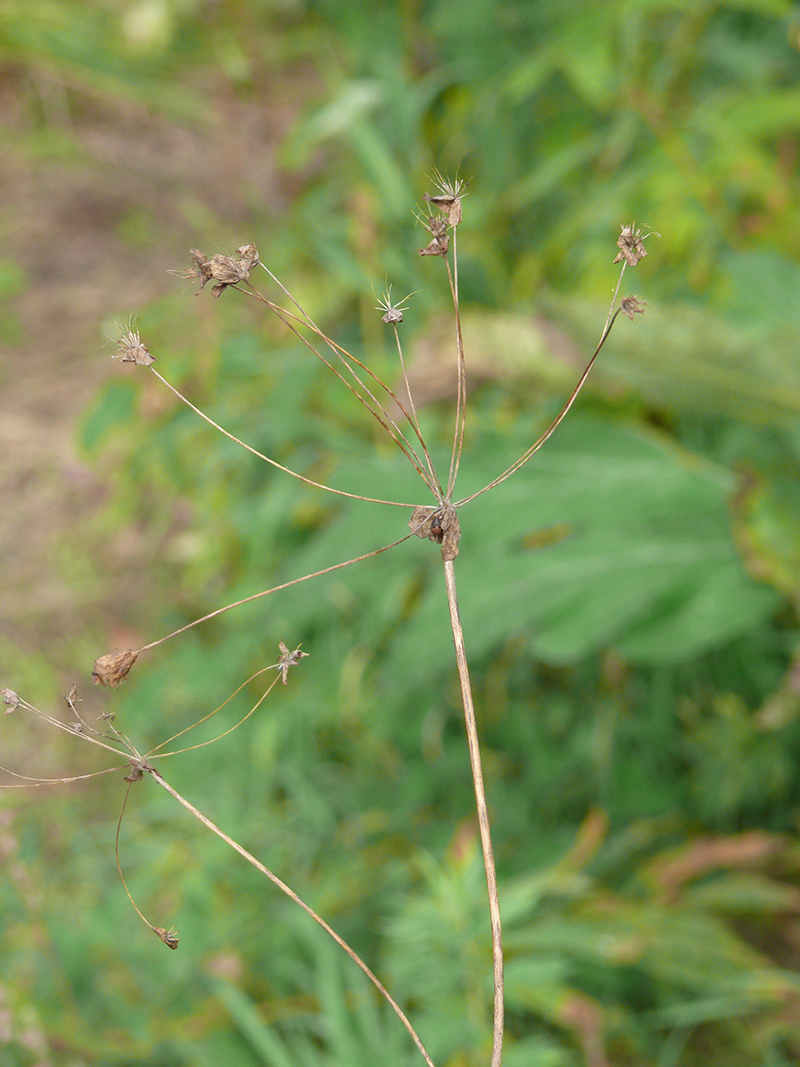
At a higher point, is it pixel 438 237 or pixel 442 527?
pixel 438 237

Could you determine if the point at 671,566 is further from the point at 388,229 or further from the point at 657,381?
the point at 388,229

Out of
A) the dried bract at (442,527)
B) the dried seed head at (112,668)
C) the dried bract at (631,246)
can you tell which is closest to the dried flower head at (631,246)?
the dried bract at (631,246)

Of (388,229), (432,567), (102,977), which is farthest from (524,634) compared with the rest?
(388,229)

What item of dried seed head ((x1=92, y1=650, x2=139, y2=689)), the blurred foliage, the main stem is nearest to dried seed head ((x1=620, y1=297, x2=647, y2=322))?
the main stem

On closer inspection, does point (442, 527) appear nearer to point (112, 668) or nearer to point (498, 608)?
point (112, 668)

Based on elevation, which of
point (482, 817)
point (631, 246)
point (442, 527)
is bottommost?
point (482, 817)

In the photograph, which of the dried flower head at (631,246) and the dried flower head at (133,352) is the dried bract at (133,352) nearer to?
the dried flower head at (133,352)

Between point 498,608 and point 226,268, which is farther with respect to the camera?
point 498,608

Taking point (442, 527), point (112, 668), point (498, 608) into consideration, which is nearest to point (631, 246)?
point (442, 527)
